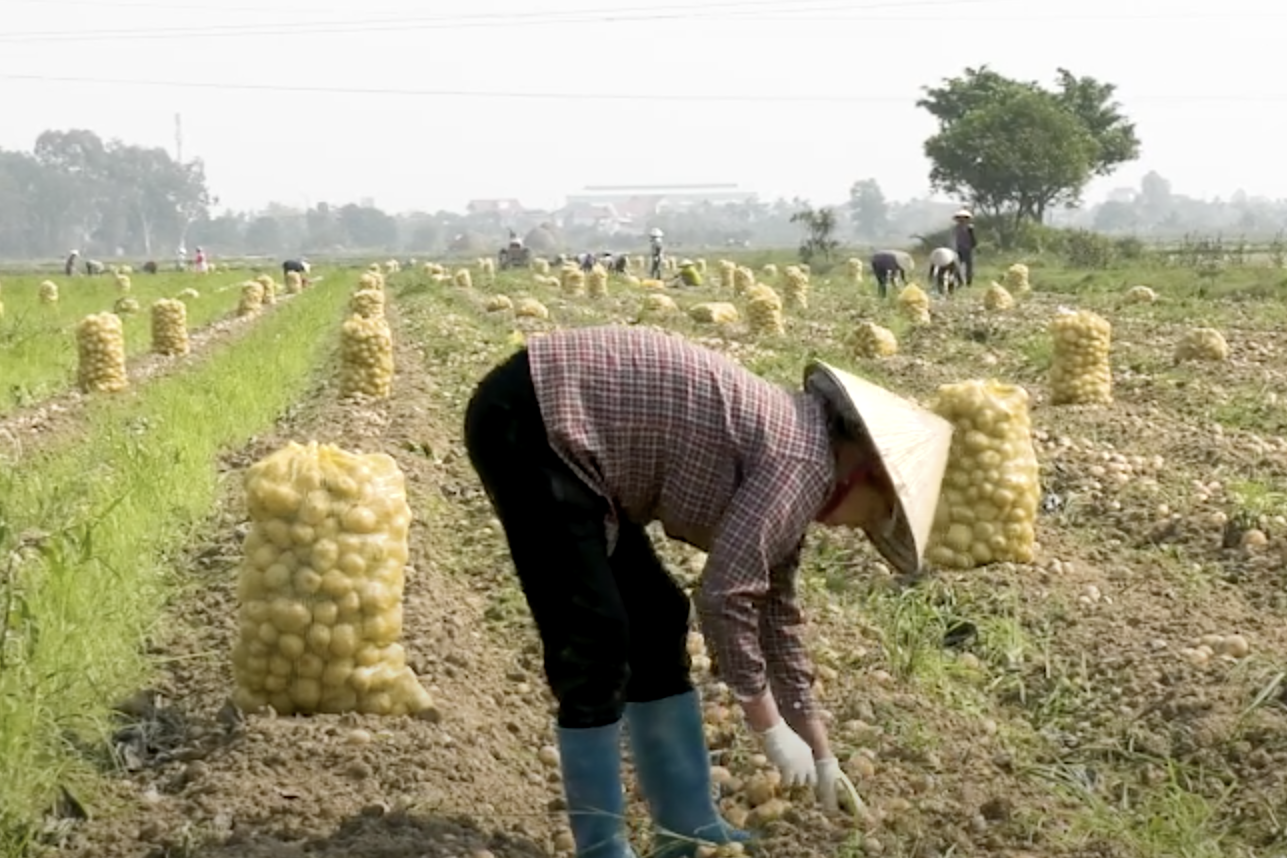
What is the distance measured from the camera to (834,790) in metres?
3.80

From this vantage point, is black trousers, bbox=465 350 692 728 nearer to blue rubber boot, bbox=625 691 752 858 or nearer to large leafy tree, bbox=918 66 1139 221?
blue rubber boot, bbox=625 691 752 858

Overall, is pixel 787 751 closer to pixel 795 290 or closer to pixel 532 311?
pixel 532 311

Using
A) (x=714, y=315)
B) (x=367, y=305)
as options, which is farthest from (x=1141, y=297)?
(x=367, y=305)

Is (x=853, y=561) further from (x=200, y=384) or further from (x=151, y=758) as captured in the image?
(x=200, y=384)

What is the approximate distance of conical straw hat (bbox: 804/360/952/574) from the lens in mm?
3480

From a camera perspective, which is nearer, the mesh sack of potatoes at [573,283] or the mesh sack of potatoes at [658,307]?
the mesh sack of potatoes at [658,307]

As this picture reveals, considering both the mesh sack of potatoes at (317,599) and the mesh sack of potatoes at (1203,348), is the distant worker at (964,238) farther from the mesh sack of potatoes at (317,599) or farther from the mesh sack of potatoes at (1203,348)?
the mesh sack of potatoes at (317,599)

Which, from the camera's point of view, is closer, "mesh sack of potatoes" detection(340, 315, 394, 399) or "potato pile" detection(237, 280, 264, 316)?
"mesh sack of potatoes" detection(340, 315, 394, 399)

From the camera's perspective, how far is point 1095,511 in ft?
24.8

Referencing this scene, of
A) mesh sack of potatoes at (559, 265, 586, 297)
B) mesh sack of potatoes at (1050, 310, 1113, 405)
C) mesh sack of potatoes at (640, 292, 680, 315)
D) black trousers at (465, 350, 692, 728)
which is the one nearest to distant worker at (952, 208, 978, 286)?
mesh sack of potatoes at (640, 292, 680, 315)

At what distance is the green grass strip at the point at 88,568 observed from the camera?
376 cm

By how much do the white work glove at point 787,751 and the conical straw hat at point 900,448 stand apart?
1.45 feet

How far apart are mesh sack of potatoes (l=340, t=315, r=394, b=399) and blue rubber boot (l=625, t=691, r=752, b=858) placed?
805cm

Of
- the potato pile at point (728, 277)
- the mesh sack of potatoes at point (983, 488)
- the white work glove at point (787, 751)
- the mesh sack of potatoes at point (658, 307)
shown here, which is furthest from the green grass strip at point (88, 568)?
the potato pile at point (728, 277)
